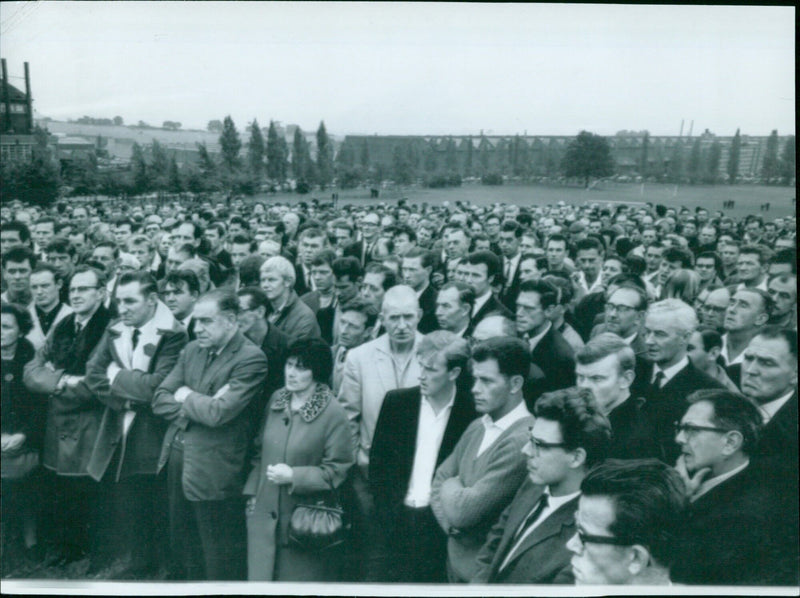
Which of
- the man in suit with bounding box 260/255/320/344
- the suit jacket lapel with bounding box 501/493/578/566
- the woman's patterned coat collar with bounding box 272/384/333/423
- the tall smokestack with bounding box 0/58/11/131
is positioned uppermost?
the tall smokestack with bounding box 0/58/11/131

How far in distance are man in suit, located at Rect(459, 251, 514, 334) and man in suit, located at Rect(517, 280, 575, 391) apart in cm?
11

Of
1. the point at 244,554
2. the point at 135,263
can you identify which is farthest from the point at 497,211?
the point at 244,554

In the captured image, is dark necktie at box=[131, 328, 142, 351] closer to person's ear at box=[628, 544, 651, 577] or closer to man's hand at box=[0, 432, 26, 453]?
man's hand at box=[0, 432, 26, 453]

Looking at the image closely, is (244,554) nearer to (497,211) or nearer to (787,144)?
(497,211)

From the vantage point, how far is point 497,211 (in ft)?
13.2

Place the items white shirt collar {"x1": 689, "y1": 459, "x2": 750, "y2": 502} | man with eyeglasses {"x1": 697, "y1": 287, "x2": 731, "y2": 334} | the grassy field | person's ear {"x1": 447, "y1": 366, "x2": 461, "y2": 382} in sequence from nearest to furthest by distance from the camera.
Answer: white shirt collar {"x1": 689, "y1": 459, "x2": 750, "y2": 502} → person's ear {"x1": 447, "y1": 366, "x2": 461, "y2": 382} → man with eyeglasses {"x1": 697, "y1": 287, "x2": 731, "y2": 334} → the grassy field

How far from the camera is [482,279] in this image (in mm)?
3766

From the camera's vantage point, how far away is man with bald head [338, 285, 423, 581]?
356cm

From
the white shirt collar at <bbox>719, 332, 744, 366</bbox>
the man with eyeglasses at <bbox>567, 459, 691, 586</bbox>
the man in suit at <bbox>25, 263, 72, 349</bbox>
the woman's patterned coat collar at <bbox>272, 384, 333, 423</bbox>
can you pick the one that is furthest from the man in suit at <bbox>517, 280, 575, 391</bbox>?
the man in suit at <bbox>25, 263, 72, 349</bbox>

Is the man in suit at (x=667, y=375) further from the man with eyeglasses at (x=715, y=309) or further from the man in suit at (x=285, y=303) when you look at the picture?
the man in suit at (x=285, y=303)

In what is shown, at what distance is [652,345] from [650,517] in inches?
34.3

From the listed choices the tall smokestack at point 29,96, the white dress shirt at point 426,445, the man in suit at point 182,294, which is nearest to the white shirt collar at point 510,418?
the white dress shirt at point 426,445

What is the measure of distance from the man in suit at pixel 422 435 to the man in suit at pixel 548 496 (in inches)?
13.4

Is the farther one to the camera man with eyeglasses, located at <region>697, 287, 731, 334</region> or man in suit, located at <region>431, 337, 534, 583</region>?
man with eyeglasses, located at <region>697, 287, 731, 334</region>
